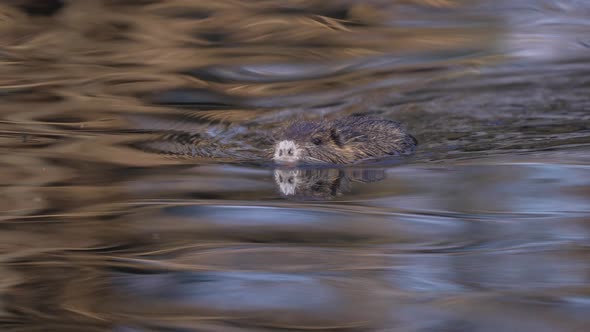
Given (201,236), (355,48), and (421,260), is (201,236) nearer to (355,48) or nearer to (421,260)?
(421,260)

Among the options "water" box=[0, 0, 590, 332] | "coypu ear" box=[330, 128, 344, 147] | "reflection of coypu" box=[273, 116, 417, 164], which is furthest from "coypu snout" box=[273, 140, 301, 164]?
"coypu ear" box=[330, 128, 344, 147]

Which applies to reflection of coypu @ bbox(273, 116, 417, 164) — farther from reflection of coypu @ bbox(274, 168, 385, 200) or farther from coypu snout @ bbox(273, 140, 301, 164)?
reflection of coypu @ bbox(274, 168, 385, 200)

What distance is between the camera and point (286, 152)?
20.4 ft

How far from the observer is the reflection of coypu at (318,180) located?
210 inches

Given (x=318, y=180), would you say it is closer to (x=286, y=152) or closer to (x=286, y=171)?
(x=286, y=171)

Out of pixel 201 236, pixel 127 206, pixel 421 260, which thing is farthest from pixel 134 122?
pixel 421 260

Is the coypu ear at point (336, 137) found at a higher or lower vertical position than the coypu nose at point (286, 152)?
higher

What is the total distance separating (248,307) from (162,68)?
6.40m

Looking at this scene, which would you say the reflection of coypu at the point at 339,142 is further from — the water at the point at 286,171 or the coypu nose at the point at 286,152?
the water at the point at 286,171

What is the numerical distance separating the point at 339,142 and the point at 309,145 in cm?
29

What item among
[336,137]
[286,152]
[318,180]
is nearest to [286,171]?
[286,152]

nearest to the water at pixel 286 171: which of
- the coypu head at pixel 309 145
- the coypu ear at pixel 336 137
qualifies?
the coypu head at pixel 309 145

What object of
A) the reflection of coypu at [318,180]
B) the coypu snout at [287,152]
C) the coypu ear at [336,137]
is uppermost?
the coypu ear at [336,137]

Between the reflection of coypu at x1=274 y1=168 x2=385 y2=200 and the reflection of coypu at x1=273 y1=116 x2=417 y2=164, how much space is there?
13 centimetres
